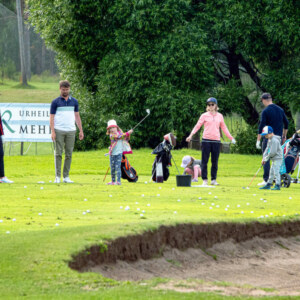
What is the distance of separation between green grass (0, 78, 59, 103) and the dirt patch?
3615 centimetres

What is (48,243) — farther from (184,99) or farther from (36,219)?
(184,99)

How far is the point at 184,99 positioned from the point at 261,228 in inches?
850

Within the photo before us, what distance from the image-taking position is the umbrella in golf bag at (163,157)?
55.6 ft

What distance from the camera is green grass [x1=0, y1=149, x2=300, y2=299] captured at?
6227 mm

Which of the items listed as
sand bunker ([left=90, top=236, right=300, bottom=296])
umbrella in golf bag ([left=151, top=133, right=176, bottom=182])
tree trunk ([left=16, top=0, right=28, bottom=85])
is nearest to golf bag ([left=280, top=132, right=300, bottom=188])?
umbrella in golf bag ([left=151, top=133, right=176, bottom=182])

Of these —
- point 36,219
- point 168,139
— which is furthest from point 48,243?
point 168,139

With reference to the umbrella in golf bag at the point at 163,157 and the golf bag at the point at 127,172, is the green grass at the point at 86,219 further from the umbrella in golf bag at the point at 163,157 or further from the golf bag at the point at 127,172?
the golf bag at the point at 127,172

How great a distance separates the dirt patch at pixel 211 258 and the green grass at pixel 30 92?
3615 centimetres

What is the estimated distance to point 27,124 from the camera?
2984 cm

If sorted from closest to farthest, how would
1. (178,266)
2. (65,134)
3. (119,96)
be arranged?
(178,266)
(65,134)
(119,96)

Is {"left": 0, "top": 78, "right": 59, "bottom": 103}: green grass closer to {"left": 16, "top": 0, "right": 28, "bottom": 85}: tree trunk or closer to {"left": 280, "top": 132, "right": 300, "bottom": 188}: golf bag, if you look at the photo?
{"left": 16, "top": 0, "right": 28, "bottom": 85}: tree trunk

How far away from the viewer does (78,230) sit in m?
8.12

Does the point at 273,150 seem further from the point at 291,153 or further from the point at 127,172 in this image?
the point at 127,172

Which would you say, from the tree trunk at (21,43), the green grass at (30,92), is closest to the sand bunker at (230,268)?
the tree trunk at (21,43)
